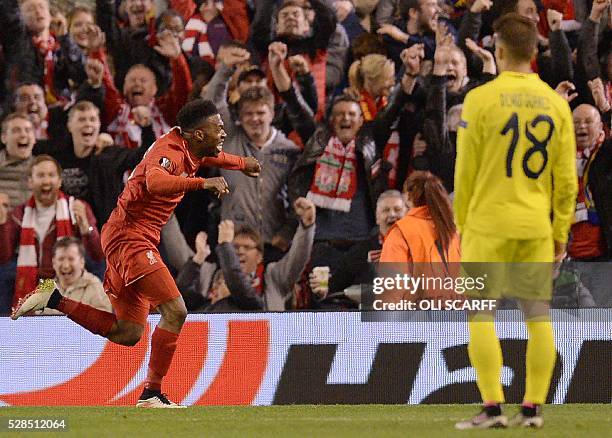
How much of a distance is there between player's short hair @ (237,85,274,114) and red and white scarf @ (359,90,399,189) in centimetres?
91

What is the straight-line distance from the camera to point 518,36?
592cm

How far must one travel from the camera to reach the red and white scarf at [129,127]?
37.9 feet

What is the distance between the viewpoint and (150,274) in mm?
7695

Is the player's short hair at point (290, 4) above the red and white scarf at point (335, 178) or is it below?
above

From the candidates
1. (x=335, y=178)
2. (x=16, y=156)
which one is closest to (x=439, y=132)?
(x=335, y=178)

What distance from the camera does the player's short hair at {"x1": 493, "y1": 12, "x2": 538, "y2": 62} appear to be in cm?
592

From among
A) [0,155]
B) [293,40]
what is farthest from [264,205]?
[0,155]

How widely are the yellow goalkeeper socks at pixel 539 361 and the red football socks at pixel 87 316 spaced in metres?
3.24

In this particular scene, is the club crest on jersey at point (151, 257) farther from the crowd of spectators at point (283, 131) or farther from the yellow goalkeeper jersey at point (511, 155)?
the crowd of spectators at point (283, 131)

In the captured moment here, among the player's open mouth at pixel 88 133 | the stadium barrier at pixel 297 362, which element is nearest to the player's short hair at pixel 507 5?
the stadium barrier at pixel 297 362

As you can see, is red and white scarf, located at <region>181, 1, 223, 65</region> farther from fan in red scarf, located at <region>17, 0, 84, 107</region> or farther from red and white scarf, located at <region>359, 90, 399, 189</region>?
red and white scarf, located at <region>359, 90, 399, 189</region>

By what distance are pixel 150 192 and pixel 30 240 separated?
3958mm

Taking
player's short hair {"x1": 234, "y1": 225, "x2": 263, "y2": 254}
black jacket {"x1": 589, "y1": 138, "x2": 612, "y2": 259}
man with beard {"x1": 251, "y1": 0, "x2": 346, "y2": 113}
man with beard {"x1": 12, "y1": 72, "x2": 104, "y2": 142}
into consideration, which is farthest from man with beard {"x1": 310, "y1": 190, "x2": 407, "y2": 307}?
man with beard {"x1": 12, "y1": 72, "x2": 104, "y2": 142}

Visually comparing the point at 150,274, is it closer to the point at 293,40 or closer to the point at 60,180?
the point at 60,180
